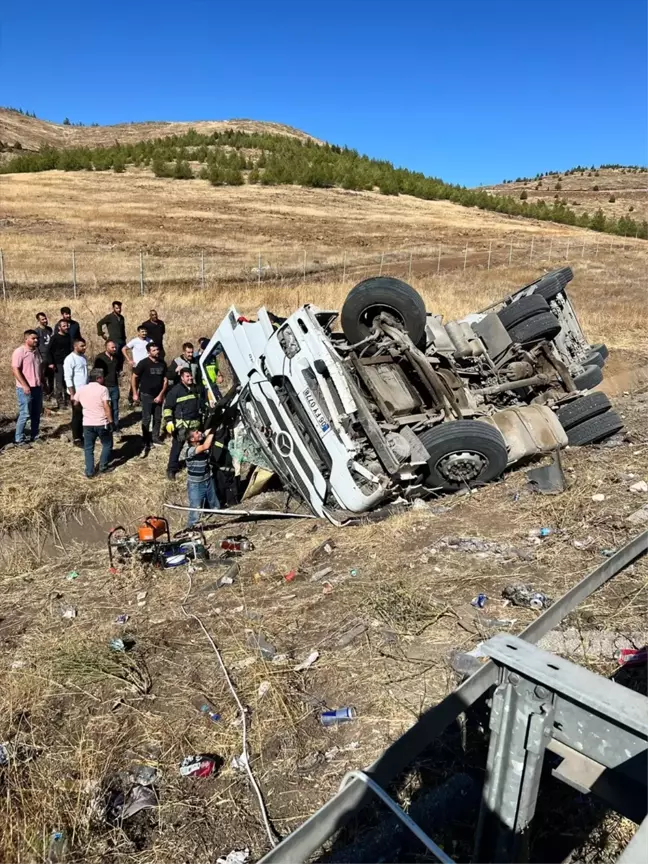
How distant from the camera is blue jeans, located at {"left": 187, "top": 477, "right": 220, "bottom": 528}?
6.82m

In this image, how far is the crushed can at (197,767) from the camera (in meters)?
2.93

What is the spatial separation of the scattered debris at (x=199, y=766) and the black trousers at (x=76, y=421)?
608 cm

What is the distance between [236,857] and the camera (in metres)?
2.53

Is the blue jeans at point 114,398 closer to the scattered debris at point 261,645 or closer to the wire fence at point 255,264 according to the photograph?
the scattered debris at point 261,645

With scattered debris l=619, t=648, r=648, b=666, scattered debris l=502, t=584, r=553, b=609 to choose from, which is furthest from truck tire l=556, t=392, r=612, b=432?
scattered debris l=619, t=648, r=648, b=666

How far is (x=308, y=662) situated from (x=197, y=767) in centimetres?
94

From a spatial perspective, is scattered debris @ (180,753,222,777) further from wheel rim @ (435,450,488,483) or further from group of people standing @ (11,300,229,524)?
group of people standing @ (11,300,229,524)

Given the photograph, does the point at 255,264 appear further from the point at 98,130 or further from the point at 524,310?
the point at 98,130

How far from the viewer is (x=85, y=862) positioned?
2492 millimetres

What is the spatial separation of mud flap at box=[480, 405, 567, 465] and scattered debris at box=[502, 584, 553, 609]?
2.42 m

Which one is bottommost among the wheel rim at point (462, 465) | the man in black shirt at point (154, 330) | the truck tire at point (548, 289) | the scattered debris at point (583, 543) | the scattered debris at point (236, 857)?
the scattered debris at point (236, 857)

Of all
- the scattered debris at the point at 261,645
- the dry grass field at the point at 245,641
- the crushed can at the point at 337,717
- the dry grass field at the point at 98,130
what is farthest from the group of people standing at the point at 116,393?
the dry grass field at the point at 98,130

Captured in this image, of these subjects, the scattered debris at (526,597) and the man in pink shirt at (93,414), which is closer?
the scattered debris at (526,597)

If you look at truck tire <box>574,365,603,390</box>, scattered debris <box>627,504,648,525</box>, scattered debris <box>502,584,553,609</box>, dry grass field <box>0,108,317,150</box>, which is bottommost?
scattered debris <box>502,584,553,609</box>
